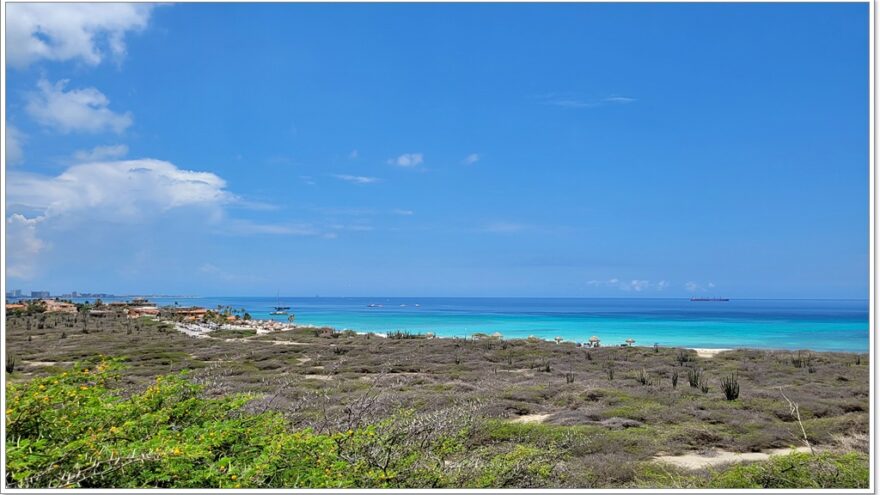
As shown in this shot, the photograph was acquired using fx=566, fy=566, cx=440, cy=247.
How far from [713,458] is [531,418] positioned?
312cm

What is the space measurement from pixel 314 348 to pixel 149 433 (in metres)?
17.4

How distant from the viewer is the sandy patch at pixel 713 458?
22.9 feet

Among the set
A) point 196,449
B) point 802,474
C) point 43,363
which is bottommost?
point 43,363

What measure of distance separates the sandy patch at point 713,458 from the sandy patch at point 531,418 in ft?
8.27

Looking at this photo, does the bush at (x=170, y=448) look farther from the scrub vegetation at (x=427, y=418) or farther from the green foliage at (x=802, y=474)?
the green foliage at (x=802, y=474)

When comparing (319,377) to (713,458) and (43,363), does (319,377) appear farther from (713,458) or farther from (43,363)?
(713,458)

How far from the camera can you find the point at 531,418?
9.76 metres

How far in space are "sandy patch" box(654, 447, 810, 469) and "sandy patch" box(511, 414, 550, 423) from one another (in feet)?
8.27

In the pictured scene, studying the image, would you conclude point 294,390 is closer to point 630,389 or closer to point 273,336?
point 630,389

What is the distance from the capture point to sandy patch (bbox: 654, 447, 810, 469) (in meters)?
6.98

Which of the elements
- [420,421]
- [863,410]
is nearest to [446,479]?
[420,421]

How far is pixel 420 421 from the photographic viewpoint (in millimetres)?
5137

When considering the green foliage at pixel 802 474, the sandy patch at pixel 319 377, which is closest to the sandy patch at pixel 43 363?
the sandy patch at pixel 319 377

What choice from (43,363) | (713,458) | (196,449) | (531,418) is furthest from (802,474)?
(43,363)
